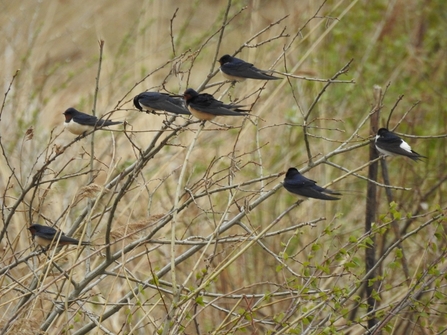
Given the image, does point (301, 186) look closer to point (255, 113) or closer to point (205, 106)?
point (205, 106)

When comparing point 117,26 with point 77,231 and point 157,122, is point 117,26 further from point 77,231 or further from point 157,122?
point 77,231

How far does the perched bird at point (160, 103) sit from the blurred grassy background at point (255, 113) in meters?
1.10

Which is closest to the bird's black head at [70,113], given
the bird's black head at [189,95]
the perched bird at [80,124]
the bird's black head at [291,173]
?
the perched bird at [80,124]

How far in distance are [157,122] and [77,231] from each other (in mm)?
4181

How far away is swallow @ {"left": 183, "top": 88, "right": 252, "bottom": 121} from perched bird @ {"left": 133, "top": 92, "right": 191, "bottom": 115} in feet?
0.17

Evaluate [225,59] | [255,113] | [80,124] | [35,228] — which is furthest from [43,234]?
[255,113]

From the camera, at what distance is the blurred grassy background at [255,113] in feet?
21.4

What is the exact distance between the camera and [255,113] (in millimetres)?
8336

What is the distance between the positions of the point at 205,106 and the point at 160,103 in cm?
27

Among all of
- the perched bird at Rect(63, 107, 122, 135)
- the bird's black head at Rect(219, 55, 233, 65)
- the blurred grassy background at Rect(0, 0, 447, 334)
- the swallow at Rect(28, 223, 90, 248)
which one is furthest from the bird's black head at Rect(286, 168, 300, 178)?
the swallow at Rect(28, 223, 90, 248)

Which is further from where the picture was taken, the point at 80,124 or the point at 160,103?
the point at 80,124

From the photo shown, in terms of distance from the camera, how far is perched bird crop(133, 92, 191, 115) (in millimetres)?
4559

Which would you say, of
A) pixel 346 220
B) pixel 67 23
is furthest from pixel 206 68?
pixel 346 220

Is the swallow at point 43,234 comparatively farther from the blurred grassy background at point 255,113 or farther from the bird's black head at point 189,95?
the blurred grassy background at point 255,113
